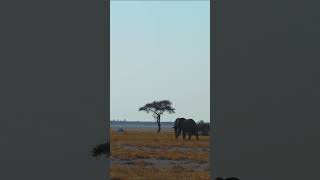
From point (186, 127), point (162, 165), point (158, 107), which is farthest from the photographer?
point (158, 107)

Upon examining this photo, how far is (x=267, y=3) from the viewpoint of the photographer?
4.90m

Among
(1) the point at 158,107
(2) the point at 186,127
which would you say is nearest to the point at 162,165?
(2) the point at 186,127
